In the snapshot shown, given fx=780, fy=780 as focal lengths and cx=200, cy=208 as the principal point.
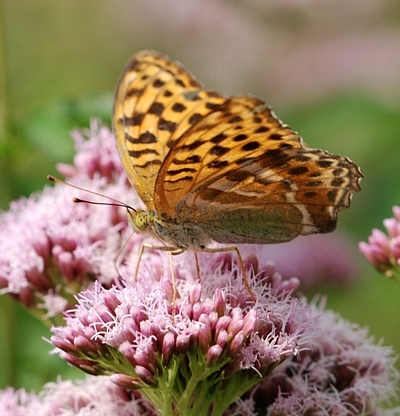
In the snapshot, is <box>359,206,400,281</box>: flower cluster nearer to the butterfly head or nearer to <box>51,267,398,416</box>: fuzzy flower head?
<box>51,267,398,416</box>: fuzzy flower head

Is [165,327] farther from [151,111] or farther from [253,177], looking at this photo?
[151,111]

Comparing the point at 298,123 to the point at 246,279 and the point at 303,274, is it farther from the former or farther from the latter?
the point at 246,279

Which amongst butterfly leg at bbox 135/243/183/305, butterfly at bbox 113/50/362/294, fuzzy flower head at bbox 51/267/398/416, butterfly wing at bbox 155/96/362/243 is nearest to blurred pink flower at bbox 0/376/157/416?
fuzzy flower head at bbox 51/267/398/416

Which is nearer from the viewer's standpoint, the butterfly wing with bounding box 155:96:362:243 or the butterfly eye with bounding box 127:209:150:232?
the butterfly wing with bounding box 155:96:362:243

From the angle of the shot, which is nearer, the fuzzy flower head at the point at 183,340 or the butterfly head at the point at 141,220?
the fuzzy flower head at the point at 183,340

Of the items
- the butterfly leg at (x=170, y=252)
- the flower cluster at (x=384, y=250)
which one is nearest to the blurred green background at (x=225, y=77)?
the butterfly leg at (x=170, y=252)

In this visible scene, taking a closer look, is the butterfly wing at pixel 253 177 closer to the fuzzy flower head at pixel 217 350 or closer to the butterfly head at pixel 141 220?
the butterfly head at pixel 141 220

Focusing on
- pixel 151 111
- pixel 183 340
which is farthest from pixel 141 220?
pixel 183 340

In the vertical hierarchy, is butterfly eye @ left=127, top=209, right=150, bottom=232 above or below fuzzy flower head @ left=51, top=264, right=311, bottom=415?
above
